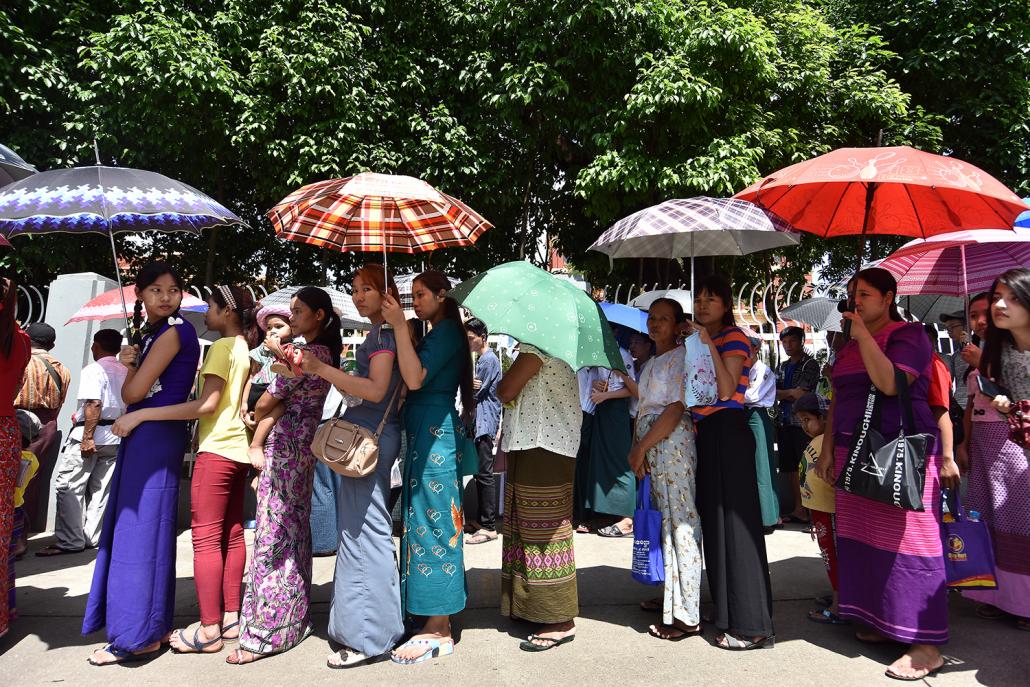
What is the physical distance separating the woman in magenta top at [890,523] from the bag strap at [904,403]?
2 centimetres

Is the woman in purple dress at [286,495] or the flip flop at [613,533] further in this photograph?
the flip flop at [613,533]

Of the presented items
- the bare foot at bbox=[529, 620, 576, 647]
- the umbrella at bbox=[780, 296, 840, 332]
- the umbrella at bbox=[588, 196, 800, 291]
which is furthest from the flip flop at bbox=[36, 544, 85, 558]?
the umbrella at bbox=[780, 296, 840, 332]

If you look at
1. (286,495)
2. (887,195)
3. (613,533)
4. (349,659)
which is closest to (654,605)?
(349,659)

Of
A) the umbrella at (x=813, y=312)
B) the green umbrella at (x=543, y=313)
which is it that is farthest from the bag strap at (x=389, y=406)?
the umbrella at (x=813, y=312)

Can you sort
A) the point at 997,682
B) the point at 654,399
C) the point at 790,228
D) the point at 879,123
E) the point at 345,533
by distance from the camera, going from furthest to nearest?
the point at 879,123, the point at 790,228, the point at 654,399, the point at 345,533, the point at 997,682

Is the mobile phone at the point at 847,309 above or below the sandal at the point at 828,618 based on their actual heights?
above

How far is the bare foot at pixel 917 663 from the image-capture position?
334cm

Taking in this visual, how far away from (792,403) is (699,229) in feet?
12.9

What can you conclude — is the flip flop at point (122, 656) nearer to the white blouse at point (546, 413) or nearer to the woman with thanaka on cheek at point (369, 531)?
the woman with thanaka on cheek at point (369, 531)

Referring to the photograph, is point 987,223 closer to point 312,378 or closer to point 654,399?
point 654,399

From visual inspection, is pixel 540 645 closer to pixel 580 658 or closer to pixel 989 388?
pixel 580 658

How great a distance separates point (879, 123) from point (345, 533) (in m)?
11.4

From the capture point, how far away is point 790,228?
4.28 meters

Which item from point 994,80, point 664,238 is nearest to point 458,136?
point 664,238
